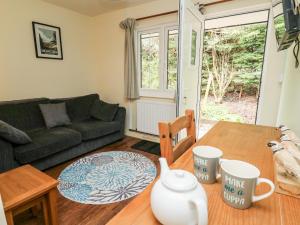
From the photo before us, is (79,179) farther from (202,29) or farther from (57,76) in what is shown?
(202,29)

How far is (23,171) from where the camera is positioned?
4.80 ft

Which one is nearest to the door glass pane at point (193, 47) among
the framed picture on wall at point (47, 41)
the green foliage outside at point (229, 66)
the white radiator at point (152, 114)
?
the white radiator at point (152, 114)

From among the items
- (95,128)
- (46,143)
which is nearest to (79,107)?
(95,128)

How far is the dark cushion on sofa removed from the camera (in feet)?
10.3

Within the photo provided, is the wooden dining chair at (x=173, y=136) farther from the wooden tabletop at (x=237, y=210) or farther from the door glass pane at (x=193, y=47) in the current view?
the door glass pane at (x=193, y=47)

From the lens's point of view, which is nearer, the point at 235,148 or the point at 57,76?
the point at 235,148

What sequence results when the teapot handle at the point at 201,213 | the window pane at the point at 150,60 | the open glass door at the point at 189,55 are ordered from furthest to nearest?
the window pane at the point at 150,60 → the open glass door at the point at 189,55 → the teapot handle at the point at 201,213

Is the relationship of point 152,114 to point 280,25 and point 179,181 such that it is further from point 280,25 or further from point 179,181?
point 179,181

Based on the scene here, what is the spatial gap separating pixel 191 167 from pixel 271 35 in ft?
7.42

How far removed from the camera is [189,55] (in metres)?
2.32

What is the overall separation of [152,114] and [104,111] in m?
0.85

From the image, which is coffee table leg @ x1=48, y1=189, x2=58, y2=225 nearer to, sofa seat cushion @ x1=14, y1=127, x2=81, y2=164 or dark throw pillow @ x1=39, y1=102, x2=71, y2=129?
sofa seat cushion @ x1=14, y1=127, x2=81, y2=164

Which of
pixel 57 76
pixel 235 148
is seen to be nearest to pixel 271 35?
pixel 235 148

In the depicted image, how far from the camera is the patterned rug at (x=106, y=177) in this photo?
1.83 metres
